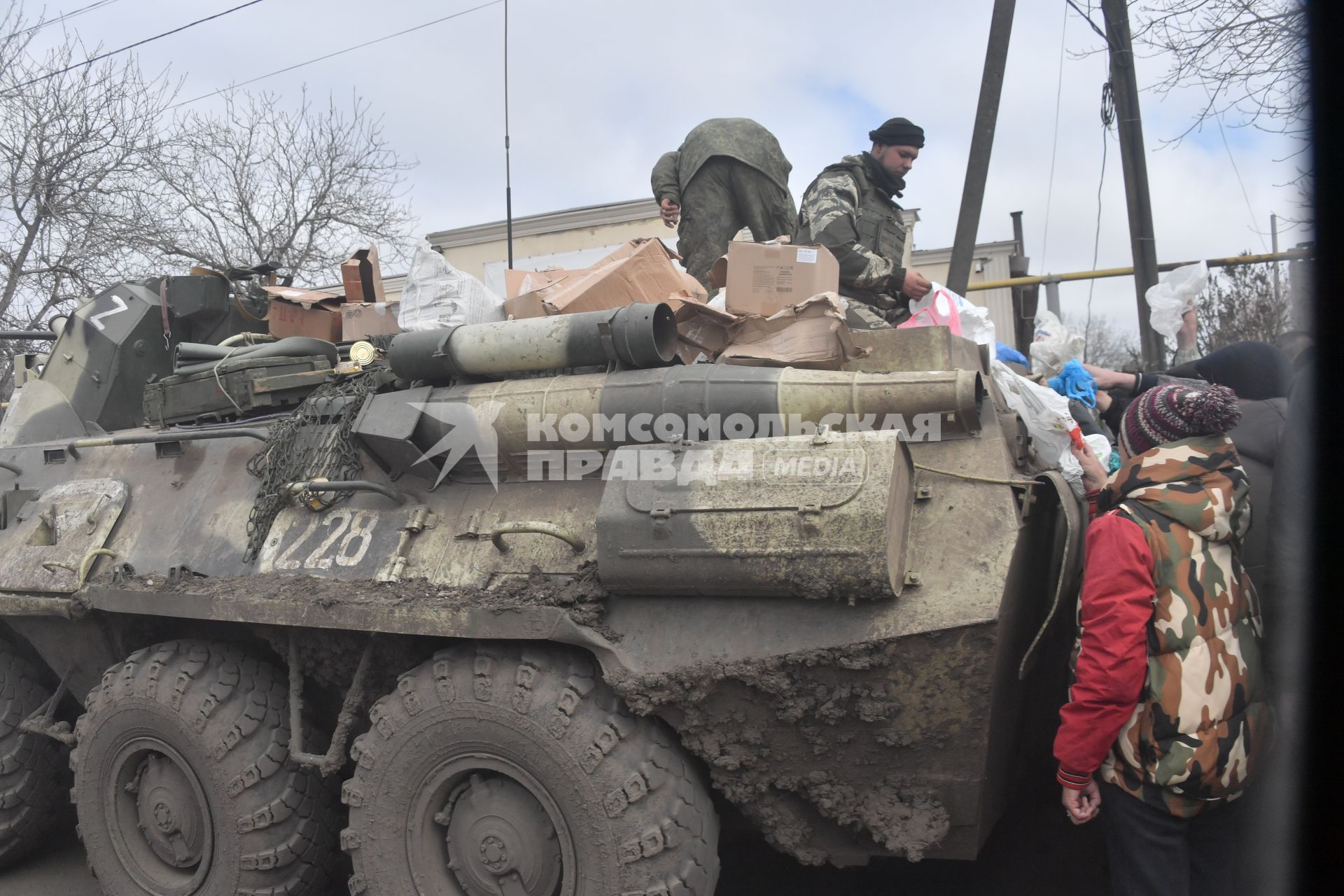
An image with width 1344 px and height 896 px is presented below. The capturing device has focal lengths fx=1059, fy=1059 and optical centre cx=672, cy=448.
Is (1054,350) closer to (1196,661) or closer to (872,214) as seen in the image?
(872,214)

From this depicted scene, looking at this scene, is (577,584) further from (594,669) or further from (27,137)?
(27,137)

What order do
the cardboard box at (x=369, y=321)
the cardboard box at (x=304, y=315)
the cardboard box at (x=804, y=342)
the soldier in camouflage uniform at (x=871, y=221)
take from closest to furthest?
1. the cardboard box at (x=804, y=342)
2. the soldier in camouflage uniform at (x=871, y=221)
3. the cardboard box at (x=369, y=321)
4. the cardboard box at (x=304, y=315)

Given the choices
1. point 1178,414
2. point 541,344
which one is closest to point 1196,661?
point 1178,414

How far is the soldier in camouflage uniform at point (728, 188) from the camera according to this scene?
5.97 meters

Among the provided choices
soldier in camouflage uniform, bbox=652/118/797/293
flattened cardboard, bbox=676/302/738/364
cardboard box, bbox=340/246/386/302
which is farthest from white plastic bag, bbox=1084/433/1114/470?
cardboard box, bbox=340/246/386/302

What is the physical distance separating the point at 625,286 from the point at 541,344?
2.32 feet

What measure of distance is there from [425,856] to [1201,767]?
2276 millimetres

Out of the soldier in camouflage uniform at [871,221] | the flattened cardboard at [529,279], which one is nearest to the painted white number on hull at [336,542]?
the flattened cardboard at [529,279]

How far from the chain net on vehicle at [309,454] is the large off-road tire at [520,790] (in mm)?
1024

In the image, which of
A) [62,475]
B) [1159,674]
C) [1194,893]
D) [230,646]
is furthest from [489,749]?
[62,475]

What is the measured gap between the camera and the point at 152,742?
3.93m

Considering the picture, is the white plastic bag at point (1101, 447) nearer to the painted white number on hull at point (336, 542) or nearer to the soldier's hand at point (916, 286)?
the soldier's hand at point (916, 286)

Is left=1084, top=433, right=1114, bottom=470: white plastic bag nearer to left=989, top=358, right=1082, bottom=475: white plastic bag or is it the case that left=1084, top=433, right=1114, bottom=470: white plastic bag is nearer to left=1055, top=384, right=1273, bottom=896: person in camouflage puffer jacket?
left=989, top=358, right=1082, bottom=475: white plastic bag

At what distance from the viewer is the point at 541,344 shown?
12.3 feet
